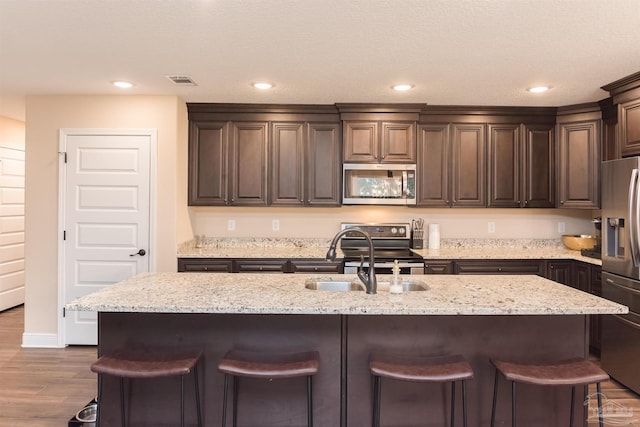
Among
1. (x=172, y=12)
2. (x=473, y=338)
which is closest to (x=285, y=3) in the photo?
(x=172, y=12)

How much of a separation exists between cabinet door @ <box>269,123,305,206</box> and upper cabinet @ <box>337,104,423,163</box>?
0.49 m

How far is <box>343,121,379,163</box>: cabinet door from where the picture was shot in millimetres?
4094

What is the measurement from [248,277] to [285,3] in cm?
164

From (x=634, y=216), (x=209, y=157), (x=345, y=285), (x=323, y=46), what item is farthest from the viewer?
(x=209, y=157)

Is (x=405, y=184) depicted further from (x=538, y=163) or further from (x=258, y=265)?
(x=258, y=265)

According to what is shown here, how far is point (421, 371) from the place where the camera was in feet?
5.84

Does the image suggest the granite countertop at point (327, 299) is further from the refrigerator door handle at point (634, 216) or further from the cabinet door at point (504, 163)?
the cabinet door at point (504, 163)

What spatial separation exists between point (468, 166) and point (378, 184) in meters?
0.99

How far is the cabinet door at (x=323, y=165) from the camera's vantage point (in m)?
4.16

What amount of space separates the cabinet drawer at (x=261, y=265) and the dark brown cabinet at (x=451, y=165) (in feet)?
5.21

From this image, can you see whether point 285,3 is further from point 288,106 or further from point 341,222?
point 341,222

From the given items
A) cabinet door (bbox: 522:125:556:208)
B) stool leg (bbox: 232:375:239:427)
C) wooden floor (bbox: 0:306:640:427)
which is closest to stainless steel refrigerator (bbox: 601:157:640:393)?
wooden floor (bbox: 0:306:640:427)

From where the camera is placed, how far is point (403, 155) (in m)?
4.10

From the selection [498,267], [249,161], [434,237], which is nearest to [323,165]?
[249,161]
